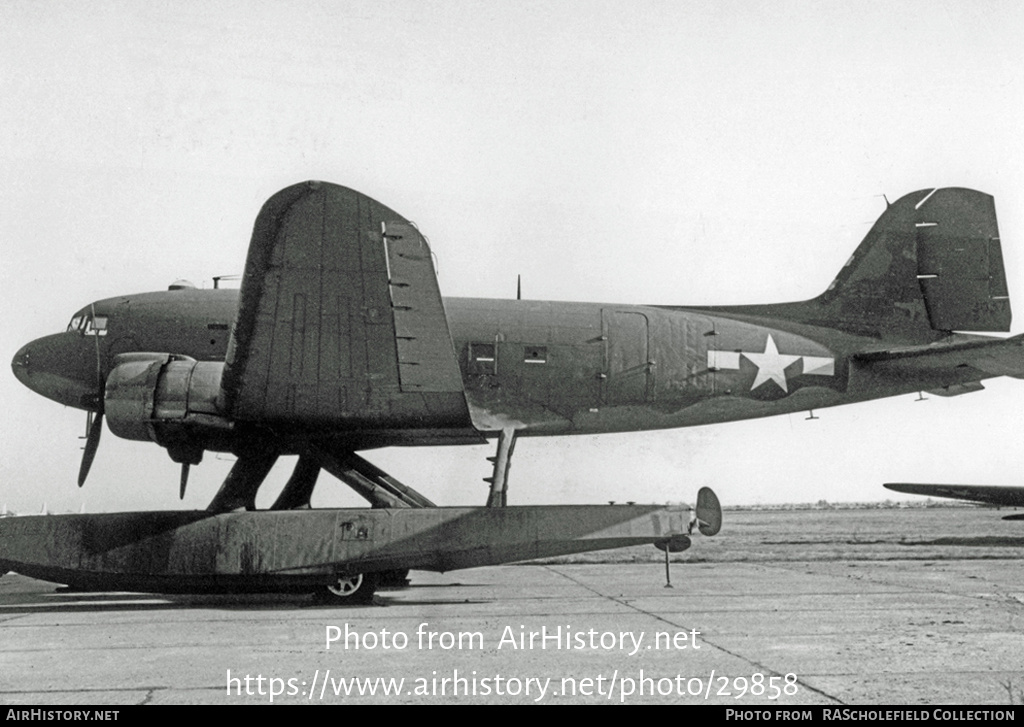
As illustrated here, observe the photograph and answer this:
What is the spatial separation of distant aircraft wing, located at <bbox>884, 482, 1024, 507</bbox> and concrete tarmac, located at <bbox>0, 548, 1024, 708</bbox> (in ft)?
48.6

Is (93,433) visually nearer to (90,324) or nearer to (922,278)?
(90,324)

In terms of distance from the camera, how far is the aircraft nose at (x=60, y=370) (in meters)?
12.9

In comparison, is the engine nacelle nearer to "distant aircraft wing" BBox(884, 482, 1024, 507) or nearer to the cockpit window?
the cockpit window

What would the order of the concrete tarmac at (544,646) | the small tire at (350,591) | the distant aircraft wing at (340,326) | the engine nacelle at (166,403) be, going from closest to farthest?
the concrete tarmac at (544,646) → the distant aircraft wing at (340,326) → the small tire at (350,591) → the engine nacelle at (166,403)

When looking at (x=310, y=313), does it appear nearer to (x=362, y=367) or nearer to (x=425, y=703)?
(x=362, y=367)

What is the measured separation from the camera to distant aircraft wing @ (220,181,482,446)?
32.6 feet

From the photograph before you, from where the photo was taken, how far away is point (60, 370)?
1299 cm

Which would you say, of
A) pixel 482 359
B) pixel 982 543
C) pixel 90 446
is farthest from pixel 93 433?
pixel 982 543

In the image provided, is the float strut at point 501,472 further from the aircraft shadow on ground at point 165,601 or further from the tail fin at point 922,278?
the tail fin at point 922,278

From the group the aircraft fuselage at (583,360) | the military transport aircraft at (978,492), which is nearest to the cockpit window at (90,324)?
the aircraft fuselage at (583,360)

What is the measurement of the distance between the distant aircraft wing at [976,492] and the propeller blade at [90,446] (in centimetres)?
2333

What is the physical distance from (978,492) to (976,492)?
81mm

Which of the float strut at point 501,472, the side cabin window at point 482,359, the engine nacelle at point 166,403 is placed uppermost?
the side cabin window at point 482,359

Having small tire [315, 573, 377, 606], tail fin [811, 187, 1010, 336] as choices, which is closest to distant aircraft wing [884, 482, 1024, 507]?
tail fin [811, 187, 1010, 336]
